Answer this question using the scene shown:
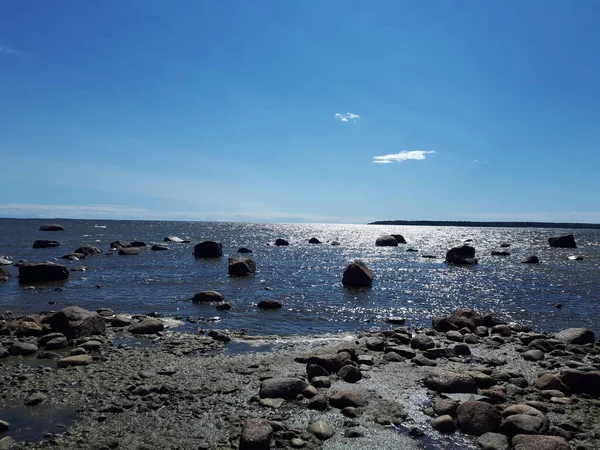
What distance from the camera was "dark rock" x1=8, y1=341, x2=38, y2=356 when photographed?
1250cm

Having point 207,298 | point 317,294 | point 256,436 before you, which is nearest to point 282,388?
Result: point 256,436

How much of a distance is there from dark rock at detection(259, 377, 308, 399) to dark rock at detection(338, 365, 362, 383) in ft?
4.73

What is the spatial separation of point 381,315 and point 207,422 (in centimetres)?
1427

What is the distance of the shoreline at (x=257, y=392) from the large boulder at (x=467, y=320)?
270cm

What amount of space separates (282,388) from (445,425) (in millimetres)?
3457

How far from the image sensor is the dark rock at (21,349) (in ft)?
41.0

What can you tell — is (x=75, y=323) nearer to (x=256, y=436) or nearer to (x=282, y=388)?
(x=282, y=388)

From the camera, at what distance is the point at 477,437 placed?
318 inches

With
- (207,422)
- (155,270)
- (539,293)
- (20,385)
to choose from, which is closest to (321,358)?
(207,422)

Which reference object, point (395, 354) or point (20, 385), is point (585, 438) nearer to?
point (395, 354)

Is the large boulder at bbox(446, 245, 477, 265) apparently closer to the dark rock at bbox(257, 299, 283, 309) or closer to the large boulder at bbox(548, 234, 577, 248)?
the dark rock at bbox(257, 299, 283, 309)

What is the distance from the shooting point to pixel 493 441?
782 centimetres

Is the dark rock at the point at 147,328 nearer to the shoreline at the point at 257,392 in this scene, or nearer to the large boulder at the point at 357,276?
the shoreline at the point at 257,392

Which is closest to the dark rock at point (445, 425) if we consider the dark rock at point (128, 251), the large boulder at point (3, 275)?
the large boulder at point (3, 275)
